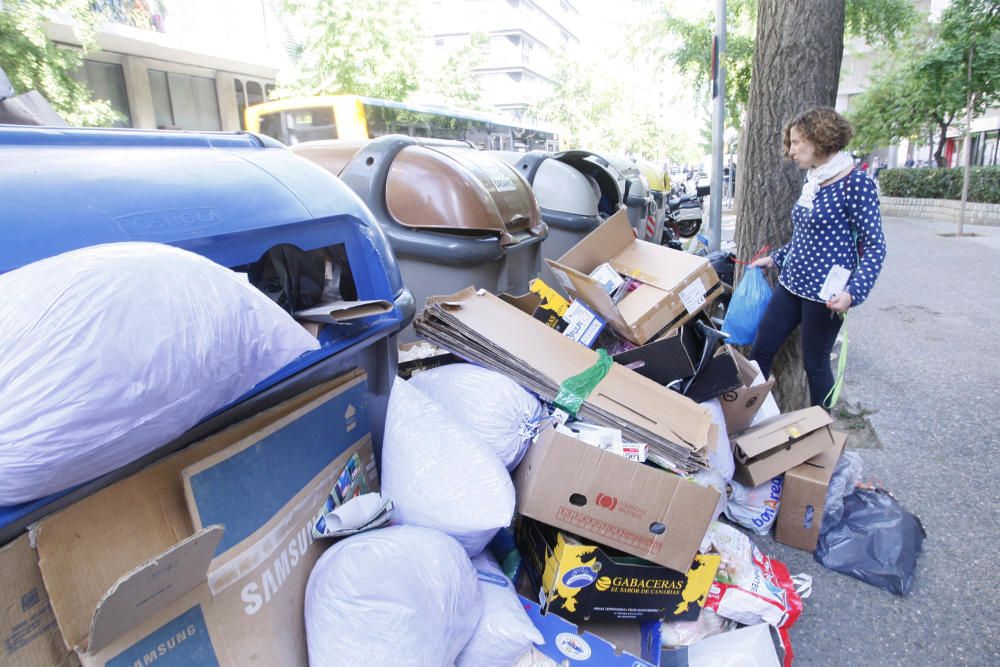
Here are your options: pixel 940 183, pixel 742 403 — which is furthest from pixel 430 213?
pixel 940 183

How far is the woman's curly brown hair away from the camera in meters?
2.66

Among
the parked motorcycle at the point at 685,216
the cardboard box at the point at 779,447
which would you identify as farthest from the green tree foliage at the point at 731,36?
the cardboard box at the point at 779,447

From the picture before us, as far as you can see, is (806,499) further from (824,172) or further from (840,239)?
(824,172)

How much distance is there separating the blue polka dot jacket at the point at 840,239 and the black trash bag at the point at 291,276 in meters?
2.11

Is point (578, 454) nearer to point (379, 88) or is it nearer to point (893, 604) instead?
point (893, 604)

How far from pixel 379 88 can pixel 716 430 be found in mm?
15506

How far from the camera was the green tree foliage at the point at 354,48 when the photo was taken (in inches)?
597

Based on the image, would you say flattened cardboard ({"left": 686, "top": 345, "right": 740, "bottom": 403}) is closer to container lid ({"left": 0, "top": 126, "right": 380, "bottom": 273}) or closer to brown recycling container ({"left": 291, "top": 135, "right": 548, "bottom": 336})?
brown recycling container ({"left": 291, "top": 135, "right": 548, "bottom": 336})

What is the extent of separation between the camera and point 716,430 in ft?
7.41

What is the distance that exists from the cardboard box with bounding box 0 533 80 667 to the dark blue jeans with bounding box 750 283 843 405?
285 centimetres

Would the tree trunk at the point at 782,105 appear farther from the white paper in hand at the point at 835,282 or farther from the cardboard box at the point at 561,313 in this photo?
the cardboard box at the point at 561,313

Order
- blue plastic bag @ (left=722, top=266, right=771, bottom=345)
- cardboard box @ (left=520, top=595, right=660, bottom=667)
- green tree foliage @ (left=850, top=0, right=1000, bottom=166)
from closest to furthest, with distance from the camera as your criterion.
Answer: cardboard box @ (left=520, top=595, right=660, bottom=667)
blue plastic bag @ (left=722, top=266, right=771, bottom=345)
green tree foliage @ (left=850, top=0, right=1000, bottom=166)

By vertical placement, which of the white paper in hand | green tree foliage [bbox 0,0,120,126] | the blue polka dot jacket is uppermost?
→ green tree foliage [bbox 0,0,120,126]

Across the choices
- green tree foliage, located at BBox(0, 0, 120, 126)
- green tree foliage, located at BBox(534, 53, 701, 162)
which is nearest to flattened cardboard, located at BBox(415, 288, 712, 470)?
green tree foliage, located at BBox(0, 0, 120, 126)
